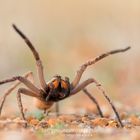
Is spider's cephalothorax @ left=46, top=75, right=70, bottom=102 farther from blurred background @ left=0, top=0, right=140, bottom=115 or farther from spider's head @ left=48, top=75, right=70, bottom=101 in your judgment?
blurred background @ left=0, top=0, right=140, bottom=115

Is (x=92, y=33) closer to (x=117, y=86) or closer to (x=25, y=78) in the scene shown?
(x=117, y=86)

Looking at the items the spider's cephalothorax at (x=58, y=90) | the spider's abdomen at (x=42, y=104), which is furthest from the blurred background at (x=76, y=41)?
the spider's cephalothorax at (x=58, y=90)

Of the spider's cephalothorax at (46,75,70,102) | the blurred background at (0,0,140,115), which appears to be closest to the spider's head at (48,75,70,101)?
the spider's cephalothorax at (46,75,70,102)

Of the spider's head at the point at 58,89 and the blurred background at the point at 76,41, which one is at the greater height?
the blurred background at the point at 76,41

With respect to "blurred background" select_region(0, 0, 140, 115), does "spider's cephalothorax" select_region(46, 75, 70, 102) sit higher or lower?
lower

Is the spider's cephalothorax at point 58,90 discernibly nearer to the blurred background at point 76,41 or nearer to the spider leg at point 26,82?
the spider leg at point 26,82

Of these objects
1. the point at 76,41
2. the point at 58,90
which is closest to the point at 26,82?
the point at 58,90

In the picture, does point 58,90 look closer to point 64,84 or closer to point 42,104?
point 64,84
